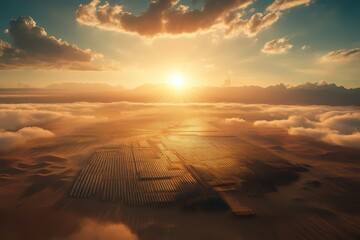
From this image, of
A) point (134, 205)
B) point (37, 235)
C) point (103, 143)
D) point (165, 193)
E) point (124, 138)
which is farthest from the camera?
point (124, 138)

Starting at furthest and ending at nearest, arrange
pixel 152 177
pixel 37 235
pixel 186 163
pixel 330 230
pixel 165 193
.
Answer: pixel 186 163 < pixel 152 177 < pixel 165 193 < pixel 330 230 < pixel 37 235

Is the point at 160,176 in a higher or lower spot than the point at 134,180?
higher

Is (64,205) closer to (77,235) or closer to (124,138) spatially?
(77,235)

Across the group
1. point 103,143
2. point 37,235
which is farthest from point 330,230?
point 103,143

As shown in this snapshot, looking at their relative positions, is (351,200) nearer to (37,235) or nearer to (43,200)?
(37,235)

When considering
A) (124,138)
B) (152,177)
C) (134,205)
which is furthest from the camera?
(124,138)

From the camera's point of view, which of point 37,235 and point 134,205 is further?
Result: point 134,205

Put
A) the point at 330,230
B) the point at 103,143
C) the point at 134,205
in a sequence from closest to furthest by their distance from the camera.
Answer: the point at 330,230
the point at 134,205
the point at 103,143

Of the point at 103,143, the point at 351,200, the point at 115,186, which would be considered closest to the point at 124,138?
the point at 103,143

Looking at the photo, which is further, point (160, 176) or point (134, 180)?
point (160, 176)
